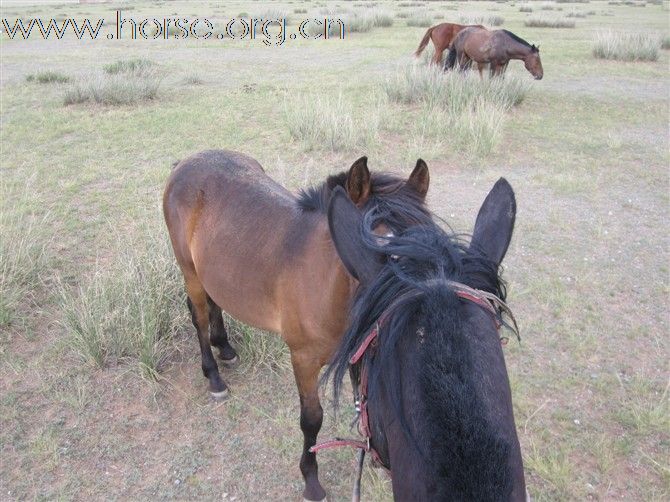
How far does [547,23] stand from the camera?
21.4m

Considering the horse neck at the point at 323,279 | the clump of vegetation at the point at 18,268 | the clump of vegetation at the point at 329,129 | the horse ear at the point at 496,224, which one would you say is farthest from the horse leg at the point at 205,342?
the clump of vegetation at the point at 329,129

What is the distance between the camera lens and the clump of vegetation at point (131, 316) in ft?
11.2

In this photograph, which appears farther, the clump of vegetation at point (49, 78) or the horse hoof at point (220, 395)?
the clump of vegetation at point (49, 78)

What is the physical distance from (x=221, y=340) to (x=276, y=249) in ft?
4.54

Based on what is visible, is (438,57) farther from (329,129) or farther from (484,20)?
(484,20)

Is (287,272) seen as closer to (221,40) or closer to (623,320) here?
(623,320)

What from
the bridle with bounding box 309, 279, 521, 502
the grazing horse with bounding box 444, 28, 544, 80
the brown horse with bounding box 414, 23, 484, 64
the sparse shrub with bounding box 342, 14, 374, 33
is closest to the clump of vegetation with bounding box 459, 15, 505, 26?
the sparse shrub with bounding box 342, 14, 374, 33

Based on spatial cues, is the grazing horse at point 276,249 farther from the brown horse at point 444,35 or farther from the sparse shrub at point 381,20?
the sparse shrub at point 381,20

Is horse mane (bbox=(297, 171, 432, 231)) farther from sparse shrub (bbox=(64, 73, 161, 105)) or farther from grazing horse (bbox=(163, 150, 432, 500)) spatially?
sparse shrub (bbox=(64, 73, 161, 105))

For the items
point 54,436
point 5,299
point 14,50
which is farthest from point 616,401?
point 14,50

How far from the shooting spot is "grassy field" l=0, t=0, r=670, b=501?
290 cm

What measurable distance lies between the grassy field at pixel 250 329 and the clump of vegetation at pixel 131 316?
15 mm

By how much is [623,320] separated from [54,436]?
423 centimetres

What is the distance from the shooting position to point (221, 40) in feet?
63.7
